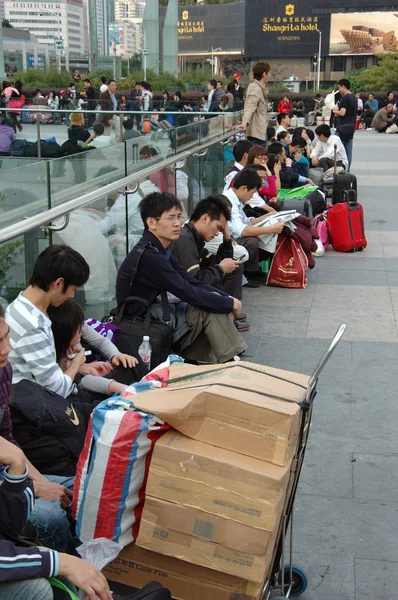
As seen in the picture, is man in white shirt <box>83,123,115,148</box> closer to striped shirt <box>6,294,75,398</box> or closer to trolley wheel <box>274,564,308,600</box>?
striped shirt <box>6,294,75,398</box>

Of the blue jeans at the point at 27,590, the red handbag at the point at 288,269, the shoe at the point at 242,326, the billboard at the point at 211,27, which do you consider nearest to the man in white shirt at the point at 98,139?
the red handbag at the point at 288,269

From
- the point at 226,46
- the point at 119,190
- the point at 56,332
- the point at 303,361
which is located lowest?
the point at 303,361

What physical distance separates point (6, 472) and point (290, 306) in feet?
16.7

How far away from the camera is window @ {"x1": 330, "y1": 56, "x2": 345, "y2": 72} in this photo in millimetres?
70312

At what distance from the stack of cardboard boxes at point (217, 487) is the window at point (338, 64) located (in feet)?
236

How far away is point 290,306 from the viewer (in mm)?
7273

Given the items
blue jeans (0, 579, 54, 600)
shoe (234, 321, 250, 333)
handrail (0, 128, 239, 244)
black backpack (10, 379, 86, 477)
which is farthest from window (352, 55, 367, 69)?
blue jeans (0, 579, 54, 600)

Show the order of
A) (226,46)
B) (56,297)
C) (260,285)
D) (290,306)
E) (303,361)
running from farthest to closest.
→ 1. (226,46)
2. (260,285)
3. (290,306)
4. (303,361)
5. (56,297)

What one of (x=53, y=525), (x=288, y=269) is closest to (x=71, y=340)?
(x=53, y=525)

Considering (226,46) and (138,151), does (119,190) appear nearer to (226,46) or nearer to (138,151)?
(138,151)

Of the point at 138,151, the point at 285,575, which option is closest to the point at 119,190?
the point at 138,151

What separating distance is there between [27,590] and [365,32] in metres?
70.9

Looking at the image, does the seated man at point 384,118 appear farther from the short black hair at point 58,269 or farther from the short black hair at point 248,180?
the short black hair at point 58,269

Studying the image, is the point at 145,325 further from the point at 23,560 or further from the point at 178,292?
the point at 23,560
